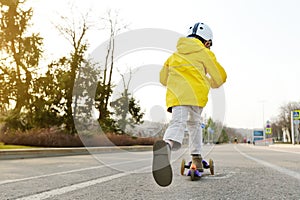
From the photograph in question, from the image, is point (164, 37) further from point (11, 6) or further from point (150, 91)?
point (11, 6)

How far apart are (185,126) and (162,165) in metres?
0.66

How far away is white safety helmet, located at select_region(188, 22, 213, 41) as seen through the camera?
386cm

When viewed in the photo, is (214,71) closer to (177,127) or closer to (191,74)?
(191,74)

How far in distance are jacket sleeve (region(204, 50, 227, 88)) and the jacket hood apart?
5.0 inches

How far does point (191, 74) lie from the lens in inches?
139

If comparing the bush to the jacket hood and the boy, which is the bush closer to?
the boy

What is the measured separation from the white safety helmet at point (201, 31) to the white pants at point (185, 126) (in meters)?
0.85

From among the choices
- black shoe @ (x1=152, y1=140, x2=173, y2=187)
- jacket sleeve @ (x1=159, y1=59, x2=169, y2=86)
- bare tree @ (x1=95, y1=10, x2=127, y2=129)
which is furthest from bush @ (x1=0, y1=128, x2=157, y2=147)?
black shoe @ (x1=152, y1=140, x2=173, y2=187)

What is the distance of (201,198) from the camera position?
2.59 meters

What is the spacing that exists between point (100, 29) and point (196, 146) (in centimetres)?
2338

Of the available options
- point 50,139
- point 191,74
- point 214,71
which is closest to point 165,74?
point 191,74

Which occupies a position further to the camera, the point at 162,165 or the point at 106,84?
the point at 106,84

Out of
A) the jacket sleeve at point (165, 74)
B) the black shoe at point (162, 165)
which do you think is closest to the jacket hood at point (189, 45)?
the jacket sleeve at point (165, 74)

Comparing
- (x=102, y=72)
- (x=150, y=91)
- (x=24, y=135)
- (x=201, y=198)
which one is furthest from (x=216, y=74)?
(x=102, y=72)
